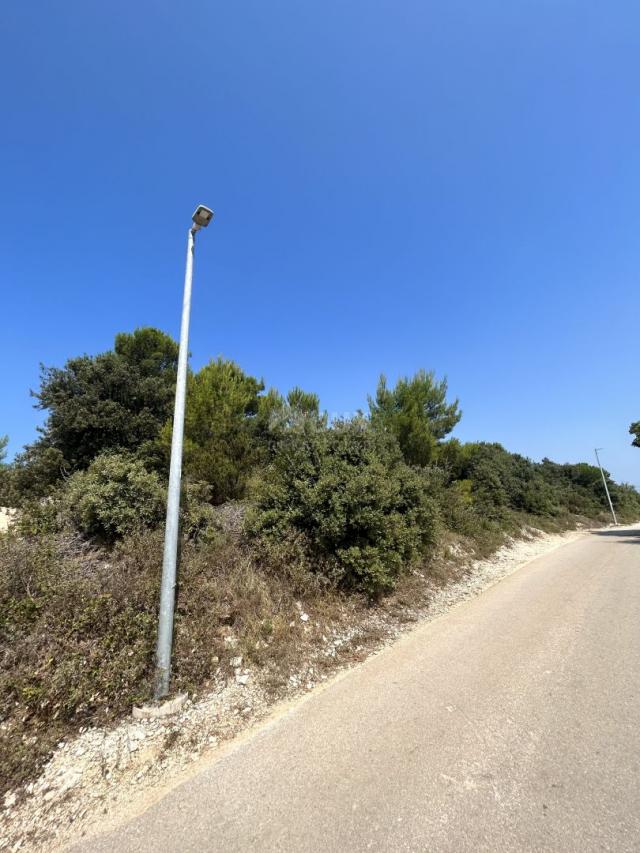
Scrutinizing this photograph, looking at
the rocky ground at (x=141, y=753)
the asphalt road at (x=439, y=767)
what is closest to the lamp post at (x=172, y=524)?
the rocky ground at (x=141, y=753)

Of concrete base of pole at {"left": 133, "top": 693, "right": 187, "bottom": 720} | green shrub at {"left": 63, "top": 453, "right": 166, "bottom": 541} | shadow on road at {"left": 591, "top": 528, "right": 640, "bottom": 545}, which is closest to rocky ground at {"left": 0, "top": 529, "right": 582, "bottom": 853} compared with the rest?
concrete base of pole at {"left": 133, "top": 693, "right": 187, "bottom": 720}

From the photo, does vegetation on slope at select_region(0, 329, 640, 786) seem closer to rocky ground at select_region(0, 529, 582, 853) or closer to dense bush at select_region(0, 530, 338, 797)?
dense bush at select_region(0, 530, 338, 797)

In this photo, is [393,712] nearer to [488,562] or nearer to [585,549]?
[488,562]

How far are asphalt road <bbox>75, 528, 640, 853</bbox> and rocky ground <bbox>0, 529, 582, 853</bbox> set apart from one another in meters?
0.22

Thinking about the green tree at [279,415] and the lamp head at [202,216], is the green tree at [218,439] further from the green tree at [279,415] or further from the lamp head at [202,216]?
the lamp head at [202,216]

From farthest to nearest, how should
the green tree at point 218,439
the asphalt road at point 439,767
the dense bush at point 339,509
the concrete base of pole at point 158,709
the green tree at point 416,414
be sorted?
the green tree at point 416,414 → the green tree at point 218,439 → the dense bush at point 339,509 → the concrete base of pole at point 158,709 → the asphalt road at point 439,767

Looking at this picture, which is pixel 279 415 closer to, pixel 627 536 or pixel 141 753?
pixel 141 753

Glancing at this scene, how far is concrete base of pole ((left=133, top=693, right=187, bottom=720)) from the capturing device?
10.2 ft

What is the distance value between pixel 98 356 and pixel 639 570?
20.7 m

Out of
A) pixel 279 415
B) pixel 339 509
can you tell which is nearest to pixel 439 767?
pixel 339 509

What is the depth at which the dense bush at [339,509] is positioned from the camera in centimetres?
605

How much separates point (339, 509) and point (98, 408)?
1279cm

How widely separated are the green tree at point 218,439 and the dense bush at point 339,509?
2621 mm

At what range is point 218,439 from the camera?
31.8 ft
